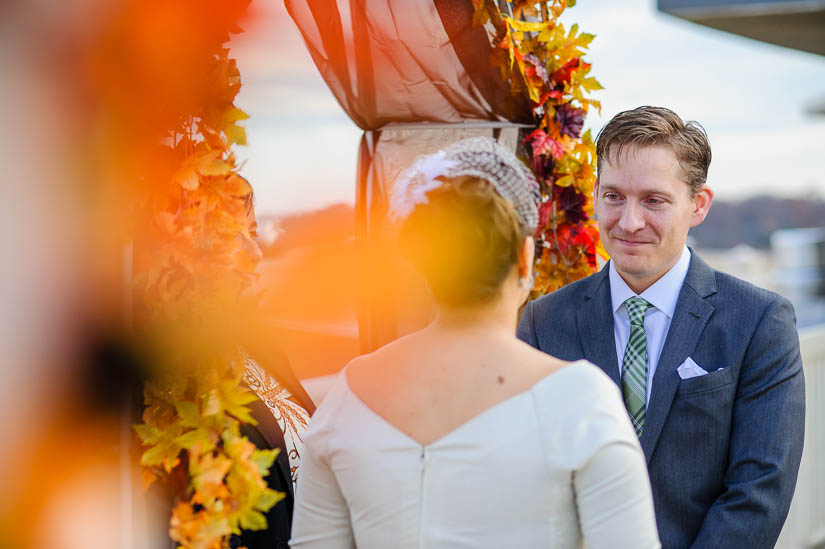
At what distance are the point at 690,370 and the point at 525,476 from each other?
894mm

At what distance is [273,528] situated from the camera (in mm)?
2111

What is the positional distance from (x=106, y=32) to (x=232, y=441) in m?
0.85

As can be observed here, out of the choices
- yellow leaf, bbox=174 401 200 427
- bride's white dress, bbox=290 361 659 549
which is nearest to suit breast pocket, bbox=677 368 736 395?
bride's white dress, bbox=290 361 659 549

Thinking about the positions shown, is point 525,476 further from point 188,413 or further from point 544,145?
point 544,145

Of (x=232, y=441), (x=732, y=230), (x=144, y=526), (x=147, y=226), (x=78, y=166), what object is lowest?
(x=732, y=230)

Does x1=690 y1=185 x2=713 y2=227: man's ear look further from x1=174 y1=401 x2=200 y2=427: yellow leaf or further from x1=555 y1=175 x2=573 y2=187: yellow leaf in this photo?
x1=174 y1=401 x2=200 y2=427: yellow leaf

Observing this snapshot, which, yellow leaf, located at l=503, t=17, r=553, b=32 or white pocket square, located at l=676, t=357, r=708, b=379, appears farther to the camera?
yellow leaf, located at l=503, t=17, r=553, b=32

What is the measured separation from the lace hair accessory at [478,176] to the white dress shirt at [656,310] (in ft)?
2.77

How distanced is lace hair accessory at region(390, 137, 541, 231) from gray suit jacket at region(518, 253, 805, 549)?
2.67ft

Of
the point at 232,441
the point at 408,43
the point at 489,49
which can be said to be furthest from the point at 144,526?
the point at 489,49

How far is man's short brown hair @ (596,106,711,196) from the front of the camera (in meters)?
2.10

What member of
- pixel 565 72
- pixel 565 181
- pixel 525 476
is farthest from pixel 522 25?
pixel 525 476

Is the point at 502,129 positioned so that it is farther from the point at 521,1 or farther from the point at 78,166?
the point at 78,166

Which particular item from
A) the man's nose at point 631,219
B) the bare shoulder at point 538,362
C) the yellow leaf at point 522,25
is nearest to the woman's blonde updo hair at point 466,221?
the bare shoulder at point 538,362
